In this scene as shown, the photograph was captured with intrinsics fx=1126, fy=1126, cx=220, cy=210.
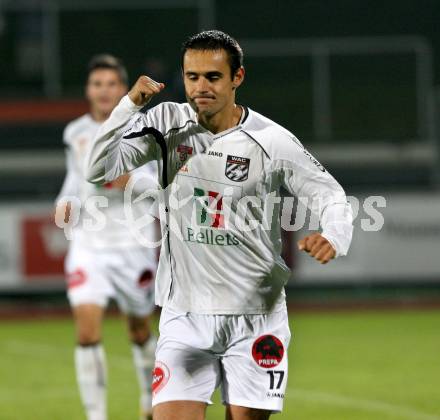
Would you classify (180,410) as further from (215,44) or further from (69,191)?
(69,191)

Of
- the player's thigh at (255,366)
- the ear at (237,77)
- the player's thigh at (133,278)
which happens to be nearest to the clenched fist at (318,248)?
the player's thigh at (255,366)

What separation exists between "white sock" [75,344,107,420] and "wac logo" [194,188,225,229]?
264 centimetres

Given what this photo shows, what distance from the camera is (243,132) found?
469 cm

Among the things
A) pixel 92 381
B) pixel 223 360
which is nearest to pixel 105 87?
pixel 92 381

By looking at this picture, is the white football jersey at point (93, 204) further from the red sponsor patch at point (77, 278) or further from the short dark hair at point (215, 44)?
the short dark hair at point (215, 44)

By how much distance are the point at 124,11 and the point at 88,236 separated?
36.8 ft

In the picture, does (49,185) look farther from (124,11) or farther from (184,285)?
(184,285)

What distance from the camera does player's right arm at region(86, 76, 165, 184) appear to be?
4.47 meters

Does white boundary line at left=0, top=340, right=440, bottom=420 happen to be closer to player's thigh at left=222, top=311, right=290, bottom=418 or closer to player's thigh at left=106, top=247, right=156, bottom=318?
player's thigh at left=106, top=247, right=156, bottom=318

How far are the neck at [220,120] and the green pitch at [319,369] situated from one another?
11.4 feet

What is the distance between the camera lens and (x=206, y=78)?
4.55 m

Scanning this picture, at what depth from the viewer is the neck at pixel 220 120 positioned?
4695 millimetres

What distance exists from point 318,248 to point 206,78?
2.82 feet

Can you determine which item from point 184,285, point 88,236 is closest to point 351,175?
point 88,236
